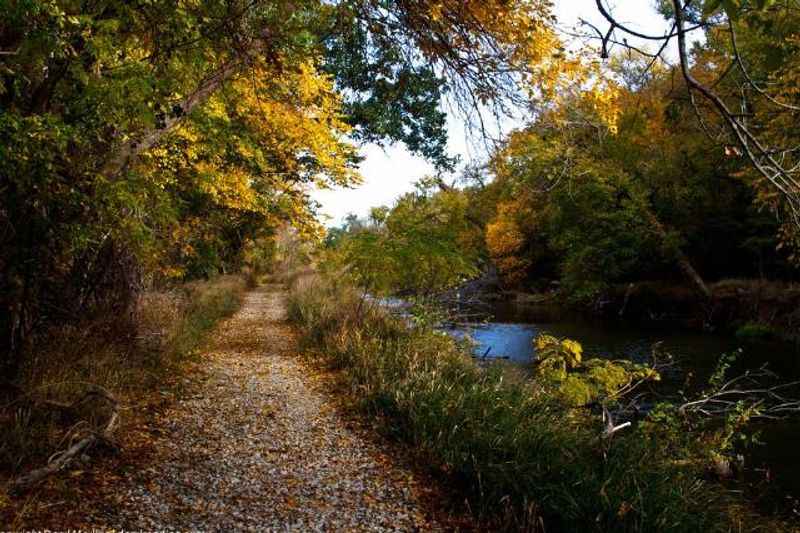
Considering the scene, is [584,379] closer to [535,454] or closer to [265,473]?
[535,454]

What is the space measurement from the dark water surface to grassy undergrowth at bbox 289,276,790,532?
165 cm

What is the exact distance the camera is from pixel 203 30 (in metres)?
4.30

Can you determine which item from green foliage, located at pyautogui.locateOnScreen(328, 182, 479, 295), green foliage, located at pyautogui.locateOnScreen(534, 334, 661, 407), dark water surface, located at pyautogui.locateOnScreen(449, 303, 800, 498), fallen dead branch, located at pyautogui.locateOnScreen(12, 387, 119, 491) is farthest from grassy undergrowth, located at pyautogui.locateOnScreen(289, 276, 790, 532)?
fallen dead branch, located at pyautogui.locateOnScreen(12, 387, 119, 491)

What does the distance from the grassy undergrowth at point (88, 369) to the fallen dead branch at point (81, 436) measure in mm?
91

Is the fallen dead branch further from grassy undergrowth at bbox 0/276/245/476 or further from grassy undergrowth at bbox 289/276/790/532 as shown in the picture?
grassy undergrowth at bbox 289/276/790/532

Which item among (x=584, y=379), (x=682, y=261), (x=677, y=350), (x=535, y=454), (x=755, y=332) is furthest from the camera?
(x=682, y=261)

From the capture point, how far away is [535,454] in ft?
13.9

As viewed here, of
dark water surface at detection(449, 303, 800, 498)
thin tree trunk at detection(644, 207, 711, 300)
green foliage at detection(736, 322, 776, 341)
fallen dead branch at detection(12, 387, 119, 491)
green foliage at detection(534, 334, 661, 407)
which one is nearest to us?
fallen dead branch at detection(12, 387, 119, 491)

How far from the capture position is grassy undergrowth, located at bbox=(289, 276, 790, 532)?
358cm

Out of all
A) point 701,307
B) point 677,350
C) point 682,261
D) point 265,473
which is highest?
point 682,261

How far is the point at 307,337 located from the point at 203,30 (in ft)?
22.0

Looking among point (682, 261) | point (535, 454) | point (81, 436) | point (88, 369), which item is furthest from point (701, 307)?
point (81, 436)

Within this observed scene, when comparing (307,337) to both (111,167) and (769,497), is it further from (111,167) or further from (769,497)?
(769,497)

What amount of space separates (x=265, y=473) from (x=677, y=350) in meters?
13.6
